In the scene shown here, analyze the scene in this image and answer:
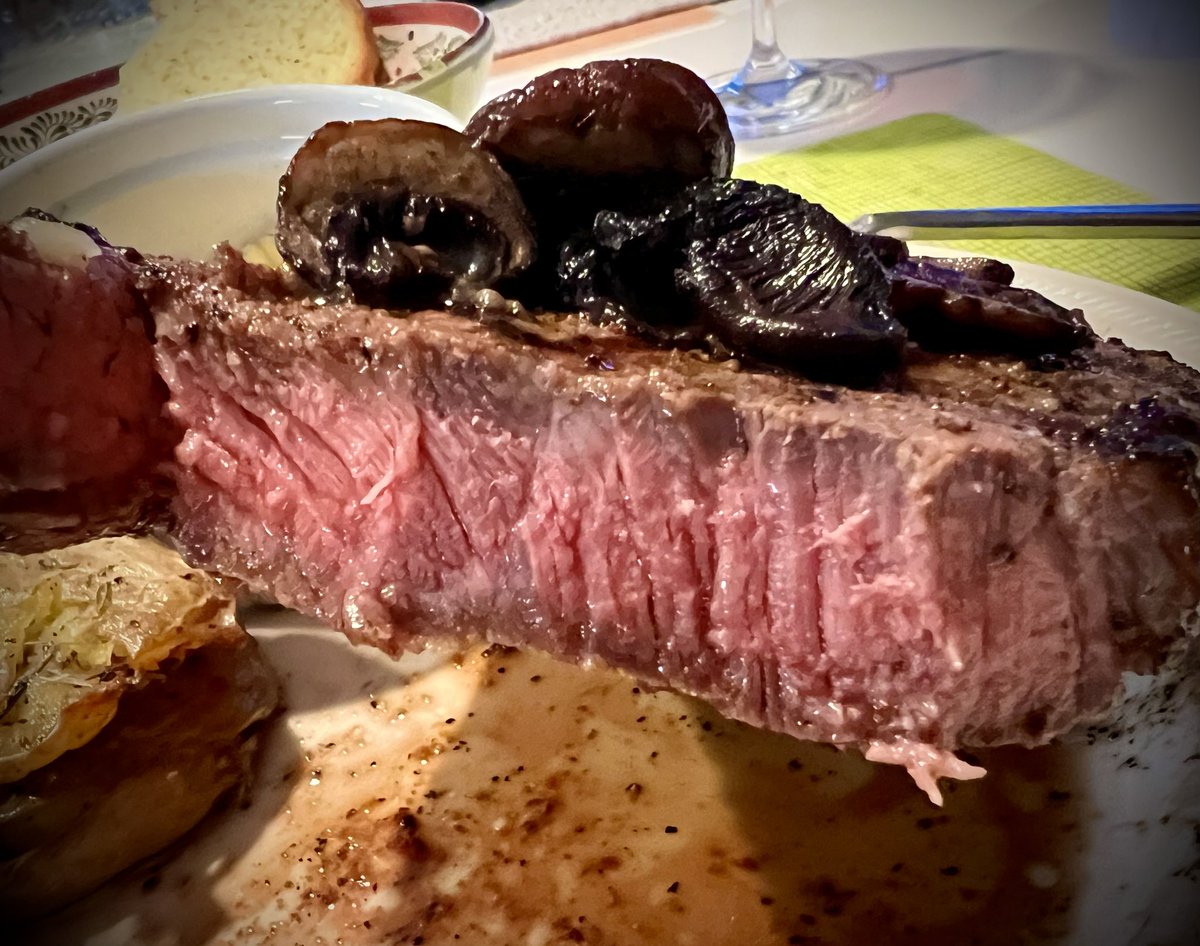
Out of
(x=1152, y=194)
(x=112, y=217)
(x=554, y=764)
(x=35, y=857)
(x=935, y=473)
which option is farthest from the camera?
(x=1152, y=194)

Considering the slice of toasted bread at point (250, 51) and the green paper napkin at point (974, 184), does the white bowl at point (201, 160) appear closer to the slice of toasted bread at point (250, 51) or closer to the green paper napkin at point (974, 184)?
the slice of toasted bread at point (250, 51)

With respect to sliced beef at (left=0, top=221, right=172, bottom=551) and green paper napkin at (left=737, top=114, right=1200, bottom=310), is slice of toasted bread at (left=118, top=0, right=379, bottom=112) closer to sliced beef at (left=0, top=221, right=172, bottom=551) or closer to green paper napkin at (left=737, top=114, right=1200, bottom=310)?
green paper napkin at (left=737, top=114, right=1200, bottom=310)

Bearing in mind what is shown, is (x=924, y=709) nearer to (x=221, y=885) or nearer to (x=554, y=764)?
(x=554, y=764)

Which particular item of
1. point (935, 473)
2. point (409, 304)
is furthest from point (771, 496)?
point (409, 304)

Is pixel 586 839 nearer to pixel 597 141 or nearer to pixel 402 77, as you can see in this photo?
pixel 597 141

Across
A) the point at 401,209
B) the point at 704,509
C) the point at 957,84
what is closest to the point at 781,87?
the point at 957,84

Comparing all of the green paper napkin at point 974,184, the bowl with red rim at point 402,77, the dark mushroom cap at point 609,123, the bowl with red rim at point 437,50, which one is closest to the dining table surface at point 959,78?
the green paper napkin at point 974,184

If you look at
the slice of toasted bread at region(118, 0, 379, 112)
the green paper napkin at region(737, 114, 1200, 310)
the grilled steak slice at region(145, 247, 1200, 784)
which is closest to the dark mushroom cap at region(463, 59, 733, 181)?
the grilled steak slice at region(145, 247, 1200, 784)
